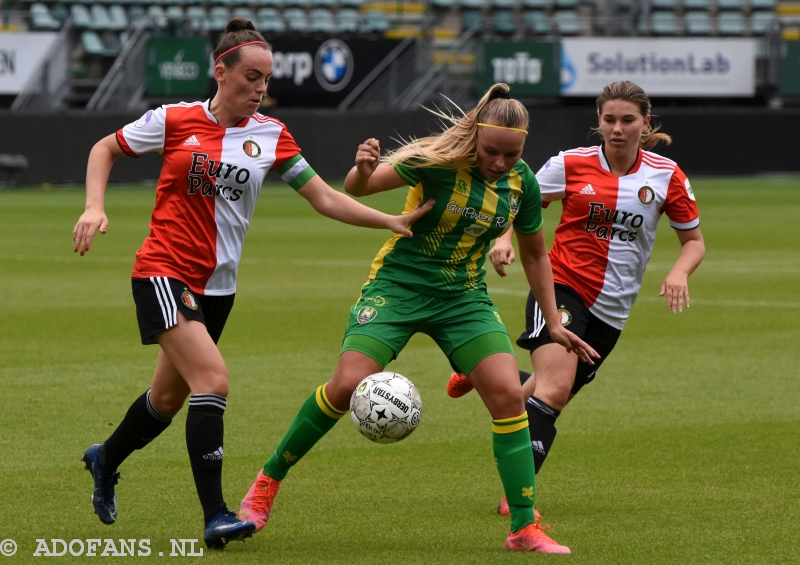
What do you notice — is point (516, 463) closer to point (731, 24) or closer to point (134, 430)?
point (134, 430)

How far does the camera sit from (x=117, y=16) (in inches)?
1337

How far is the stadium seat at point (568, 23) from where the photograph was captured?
1428 inches

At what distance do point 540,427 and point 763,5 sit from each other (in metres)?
36.4

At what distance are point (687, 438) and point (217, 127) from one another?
3469 mm

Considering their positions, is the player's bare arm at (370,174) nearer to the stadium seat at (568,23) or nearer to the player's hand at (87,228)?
the player's hand at (87,228)

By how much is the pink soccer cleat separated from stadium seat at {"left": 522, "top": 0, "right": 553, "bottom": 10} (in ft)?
112

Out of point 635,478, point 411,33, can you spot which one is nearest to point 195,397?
point 635,478

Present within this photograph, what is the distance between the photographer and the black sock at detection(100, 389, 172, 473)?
5543 millimetres

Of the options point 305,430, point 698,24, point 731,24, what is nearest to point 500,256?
point 305,430

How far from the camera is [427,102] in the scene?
33.1 m

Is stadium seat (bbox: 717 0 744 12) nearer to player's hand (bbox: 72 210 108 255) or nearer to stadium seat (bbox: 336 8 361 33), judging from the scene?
stadium seat (bbox: 336 8 361 33)

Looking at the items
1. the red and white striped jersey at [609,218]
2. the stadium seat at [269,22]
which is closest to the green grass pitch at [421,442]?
the red and white striped jersey at [609,218]

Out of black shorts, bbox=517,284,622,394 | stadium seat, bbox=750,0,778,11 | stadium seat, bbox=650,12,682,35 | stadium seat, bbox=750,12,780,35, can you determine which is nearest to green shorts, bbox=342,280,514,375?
black shorts, bbox=517,284,622,394

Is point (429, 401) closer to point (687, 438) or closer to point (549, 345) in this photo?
point (687, 438)
